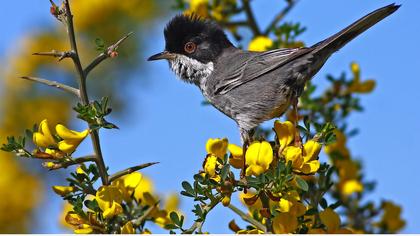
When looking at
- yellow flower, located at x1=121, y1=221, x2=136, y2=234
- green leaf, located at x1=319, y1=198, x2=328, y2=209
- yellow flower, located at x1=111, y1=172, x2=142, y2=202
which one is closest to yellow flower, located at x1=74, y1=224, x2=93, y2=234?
yellow flower, located at x1=121, y1=221, x2=136, y2=234

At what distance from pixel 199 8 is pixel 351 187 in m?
1.46

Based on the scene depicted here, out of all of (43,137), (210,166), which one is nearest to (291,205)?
(210,166)

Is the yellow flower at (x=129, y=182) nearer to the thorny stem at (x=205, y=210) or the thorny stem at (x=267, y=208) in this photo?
the thorny stem at (x=205, y=210)

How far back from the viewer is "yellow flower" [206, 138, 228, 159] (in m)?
2.77

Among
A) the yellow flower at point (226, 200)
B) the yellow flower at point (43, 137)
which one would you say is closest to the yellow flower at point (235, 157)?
the yellow flower at point (226, 200)

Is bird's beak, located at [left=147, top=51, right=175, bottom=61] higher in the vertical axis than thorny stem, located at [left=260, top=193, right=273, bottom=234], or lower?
higher

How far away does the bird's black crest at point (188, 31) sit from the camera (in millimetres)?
4211

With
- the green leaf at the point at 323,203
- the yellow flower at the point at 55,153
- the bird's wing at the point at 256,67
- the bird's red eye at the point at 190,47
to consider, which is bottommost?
the green leaf at the point at 323,203

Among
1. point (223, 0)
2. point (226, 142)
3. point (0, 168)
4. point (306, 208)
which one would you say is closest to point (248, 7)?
point (223, 0)

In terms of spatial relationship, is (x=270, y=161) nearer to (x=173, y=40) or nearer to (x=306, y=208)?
(x=306, y=208)

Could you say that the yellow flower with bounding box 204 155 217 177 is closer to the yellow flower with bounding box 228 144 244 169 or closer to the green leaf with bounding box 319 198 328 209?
the yellow flower with bounding box 228 144 244 169

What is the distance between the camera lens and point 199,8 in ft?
14.0

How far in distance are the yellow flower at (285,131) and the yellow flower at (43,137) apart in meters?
0.95

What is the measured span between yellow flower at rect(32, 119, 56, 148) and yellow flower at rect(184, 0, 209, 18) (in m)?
1.87
